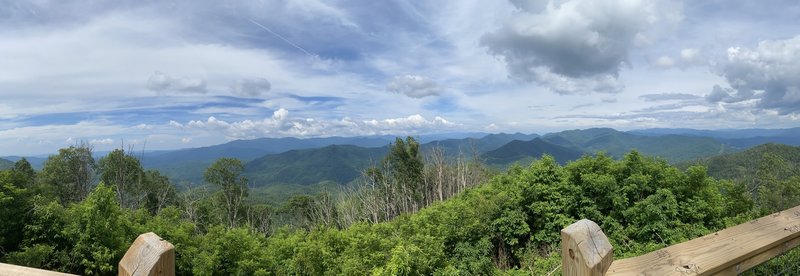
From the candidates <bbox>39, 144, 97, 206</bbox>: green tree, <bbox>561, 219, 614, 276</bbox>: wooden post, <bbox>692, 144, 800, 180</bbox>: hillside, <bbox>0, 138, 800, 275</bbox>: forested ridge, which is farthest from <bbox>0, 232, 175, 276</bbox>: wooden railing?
<bbox>692, 144, 800, 180</bbox>: hillside

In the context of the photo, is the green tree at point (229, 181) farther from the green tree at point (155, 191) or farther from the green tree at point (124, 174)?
the green tree at point (124, 174)

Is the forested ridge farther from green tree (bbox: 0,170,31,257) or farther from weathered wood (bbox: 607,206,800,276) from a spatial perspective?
weathered wood (bbox: 607,206,800,276)

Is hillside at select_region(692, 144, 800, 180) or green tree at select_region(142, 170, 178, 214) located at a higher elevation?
green tree at select_region(142, 170, 178, 214)

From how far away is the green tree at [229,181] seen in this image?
41.1 meters

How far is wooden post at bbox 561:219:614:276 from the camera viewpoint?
3.88 ft

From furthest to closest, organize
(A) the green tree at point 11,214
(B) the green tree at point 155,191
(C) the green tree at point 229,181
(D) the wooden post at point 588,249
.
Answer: (C) the green tree at point 229,181, (B) the green tree at point 155,191, (A) the green tree at point 11,214, (D) the wooden post at point 588,249

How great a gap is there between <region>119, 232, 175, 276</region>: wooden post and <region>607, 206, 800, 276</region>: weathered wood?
1.40 m

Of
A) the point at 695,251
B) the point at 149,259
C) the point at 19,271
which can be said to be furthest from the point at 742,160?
the point at 19,271

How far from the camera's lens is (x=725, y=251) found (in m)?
1.54

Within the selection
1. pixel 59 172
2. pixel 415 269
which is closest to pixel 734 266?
pixel 415 269

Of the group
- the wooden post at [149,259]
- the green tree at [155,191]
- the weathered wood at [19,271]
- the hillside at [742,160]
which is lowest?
the hillside at [742,160]

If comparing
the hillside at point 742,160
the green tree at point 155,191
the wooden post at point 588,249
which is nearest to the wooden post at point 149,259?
the wooden post at point 588,249

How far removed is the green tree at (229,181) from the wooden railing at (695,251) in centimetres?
4344

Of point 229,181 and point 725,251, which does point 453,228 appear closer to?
point 725,251
